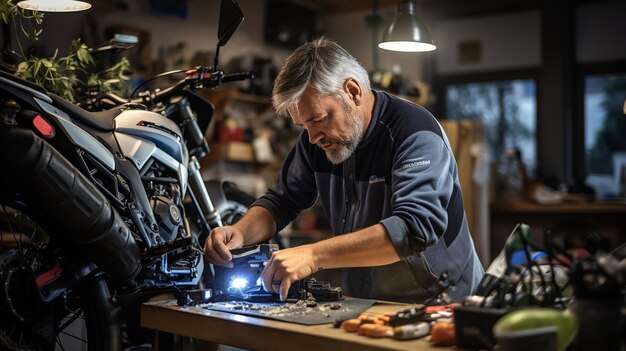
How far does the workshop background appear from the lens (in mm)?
5547

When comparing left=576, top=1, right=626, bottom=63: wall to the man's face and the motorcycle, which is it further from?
the motorcycle

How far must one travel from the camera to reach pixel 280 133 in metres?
6.27

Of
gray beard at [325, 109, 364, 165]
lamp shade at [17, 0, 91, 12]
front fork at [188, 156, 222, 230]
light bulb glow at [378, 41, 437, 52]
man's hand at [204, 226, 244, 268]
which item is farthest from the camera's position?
light bulb glow at [378, 41, 437, 52]

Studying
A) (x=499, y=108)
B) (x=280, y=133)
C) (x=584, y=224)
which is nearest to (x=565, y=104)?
(x=499, y=108)

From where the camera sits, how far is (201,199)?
8.48ft

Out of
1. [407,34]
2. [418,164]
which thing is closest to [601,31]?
[407,34]

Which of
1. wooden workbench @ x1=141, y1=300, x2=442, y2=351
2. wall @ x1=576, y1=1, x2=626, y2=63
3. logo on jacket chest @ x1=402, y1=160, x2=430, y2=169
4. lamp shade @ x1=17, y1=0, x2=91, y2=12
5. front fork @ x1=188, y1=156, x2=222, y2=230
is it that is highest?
wall @ x1=576, y1=1, x2=626, y2=63

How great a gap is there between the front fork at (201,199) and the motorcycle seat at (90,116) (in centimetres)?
60

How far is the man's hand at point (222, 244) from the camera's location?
6.07 ft

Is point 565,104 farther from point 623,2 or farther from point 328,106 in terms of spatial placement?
point 328,106

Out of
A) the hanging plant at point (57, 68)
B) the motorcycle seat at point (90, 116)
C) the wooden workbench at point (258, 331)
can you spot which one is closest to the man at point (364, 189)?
the wooden workbench at point (258, 331)

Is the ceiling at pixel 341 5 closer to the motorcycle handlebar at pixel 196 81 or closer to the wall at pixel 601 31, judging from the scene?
the wall at pixel 601 31

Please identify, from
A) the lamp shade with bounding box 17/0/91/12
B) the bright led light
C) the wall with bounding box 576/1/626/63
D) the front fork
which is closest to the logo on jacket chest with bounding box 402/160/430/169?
the bright led light

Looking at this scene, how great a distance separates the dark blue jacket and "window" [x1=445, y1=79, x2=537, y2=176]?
4.47 meters
